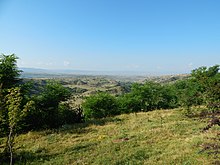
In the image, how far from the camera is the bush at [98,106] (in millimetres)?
27891

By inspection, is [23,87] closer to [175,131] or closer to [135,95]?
[175,131]

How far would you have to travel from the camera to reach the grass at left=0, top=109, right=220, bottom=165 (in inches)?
405

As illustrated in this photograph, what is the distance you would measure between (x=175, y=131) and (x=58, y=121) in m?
12.5

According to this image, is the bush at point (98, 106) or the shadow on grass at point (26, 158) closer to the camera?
the shadow on grass at point (26, 158)

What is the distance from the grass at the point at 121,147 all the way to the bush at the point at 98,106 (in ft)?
33.1

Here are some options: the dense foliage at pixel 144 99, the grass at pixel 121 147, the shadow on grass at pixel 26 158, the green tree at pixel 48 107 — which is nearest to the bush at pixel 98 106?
the dense foliage at pixel 144 99

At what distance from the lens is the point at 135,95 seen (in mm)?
33469

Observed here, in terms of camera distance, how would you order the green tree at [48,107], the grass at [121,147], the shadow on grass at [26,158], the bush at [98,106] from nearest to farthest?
1. the grass at [121,147]
2. the shadow on grass at [26,158]
3. the green tree at [48,107]
4. the bush at [98,106]

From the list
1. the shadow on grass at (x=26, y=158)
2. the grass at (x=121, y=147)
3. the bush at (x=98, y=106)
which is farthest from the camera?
the bush at (x=98, y=106)

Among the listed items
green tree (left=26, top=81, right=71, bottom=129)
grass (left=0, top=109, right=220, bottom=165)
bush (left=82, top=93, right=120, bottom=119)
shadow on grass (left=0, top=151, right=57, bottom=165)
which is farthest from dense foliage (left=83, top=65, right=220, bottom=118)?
shadow on grass (left=0, top=151, right=57, bottom=165)

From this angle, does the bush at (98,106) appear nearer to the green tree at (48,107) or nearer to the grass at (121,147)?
the green tree at (48,107)

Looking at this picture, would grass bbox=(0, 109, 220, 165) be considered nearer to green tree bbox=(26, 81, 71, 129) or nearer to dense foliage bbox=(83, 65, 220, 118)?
green tree bbox=(26, 81, 71, 129)

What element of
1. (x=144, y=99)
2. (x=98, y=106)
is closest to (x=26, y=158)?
(x=98, y=106)

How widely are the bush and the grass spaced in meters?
10.1
